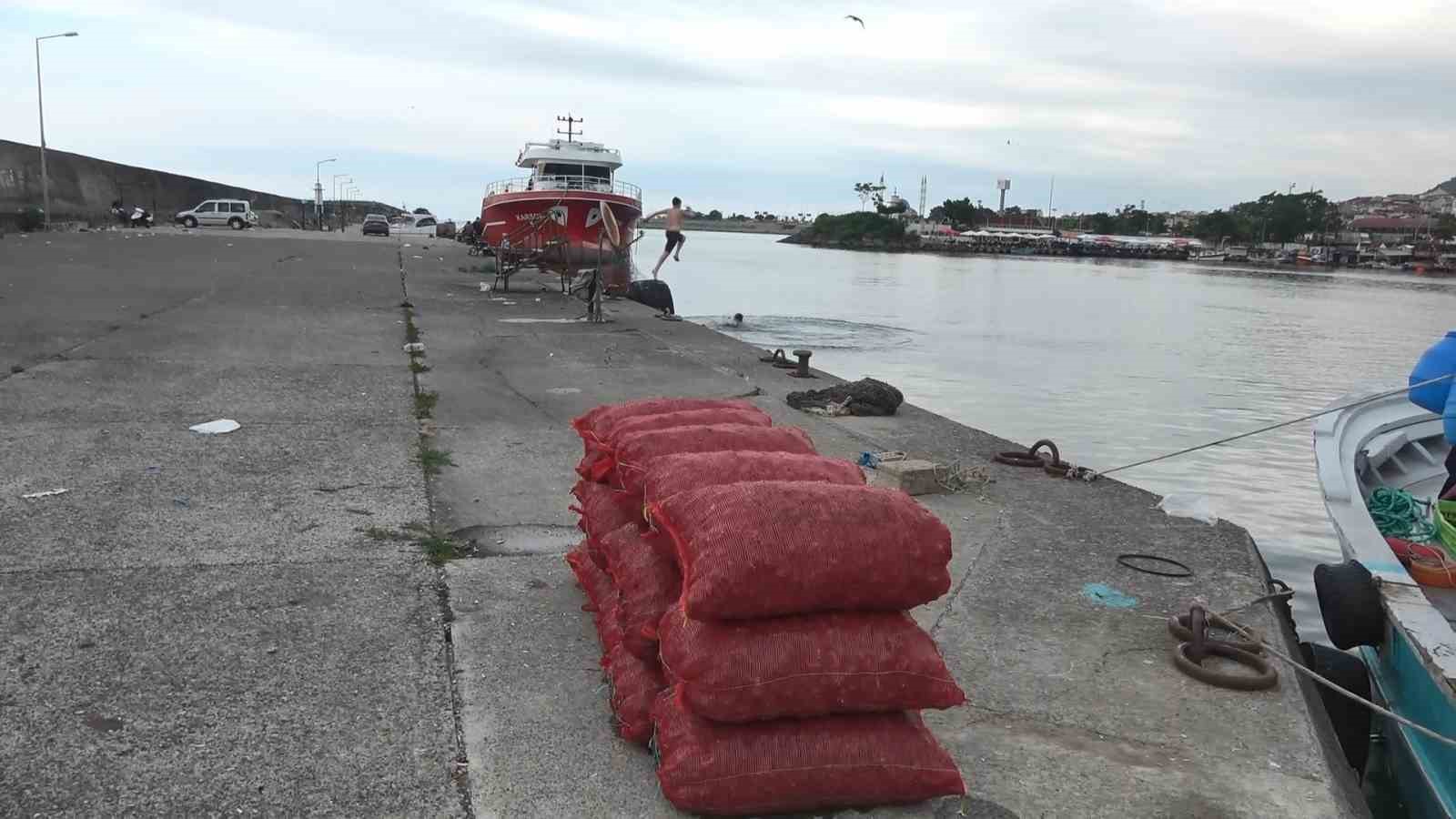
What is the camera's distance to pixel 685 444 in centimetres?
372

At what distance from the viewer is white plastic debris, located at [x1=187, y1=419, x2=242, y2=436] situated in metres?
6.69

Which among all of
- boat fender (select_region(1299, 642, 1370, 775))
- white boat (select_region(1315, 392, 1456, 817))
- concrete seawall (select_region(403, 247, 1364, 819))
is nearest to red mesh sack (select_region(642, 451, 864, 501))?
concrete seawall (select_region(403, 247, 1364, 819))

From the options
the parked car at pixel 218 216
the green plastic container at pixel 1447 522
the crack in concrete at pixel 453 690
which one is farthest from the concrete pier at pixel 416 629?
the parked car at pixel 218 216

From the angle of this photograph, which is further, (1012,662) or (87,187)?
(87,187)

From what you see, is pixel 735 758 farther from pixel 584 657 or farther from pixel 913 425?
pixel 913 425

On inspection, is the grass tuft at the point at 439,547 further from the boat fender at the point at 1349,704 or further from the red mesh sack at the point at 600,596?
the boat fender at the point at 1349,704

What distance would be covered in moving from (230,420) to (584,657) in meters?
4.38

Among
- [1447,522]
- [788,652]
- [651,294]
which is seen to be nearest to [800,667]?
[788,652]

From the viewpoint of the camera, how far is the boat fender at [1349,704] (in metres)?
5.06

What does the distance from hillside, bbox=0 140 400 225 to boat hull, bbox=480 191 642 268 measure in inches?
602

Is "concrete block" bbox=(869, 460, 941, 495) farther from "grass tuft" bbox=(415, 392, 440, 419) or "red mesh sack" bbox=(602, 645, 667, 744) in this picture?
"grass tuft" bbox=(415, 392, 440, 419)

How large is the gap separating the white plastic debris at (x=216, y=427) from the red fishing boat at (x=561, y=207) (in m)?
11.8

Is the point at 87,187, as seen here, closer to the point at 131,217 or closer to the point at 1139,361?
the point at 131,217

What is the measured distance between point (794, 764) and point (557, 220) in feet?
63.0
